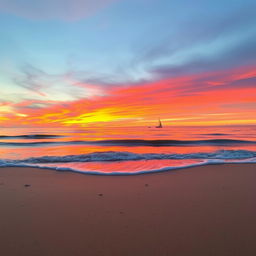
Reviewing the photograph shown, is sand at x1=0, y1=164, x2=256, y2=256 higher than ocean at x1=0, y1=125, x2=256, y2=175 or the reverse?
the reverse

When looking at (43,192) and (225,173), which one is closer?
(43,192)

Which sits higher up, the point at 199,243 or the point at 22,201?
the point at 22,201

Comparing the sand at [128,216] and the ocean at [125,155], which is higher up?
the ocean at [125,155]

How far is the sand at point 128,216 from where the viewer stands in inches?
70.4

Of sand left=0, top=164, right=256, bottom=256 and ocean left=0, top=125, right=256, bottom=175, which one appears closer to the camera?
sand left=0, top=164, right=256, bottom=256

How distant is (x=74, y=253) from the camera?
1.71 m

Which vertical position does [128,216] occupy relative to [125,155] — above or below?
below

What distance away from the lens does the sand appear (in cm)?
179

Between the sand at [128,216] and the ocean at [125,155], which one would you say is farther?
the ocean at [125,155]

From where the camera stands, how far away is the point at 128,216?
2.36 metres

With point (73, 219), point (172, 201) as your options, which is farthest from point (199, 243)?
point (73, 219)

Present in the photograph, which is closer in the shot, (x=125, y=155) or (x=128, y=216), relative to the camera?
(x=128, y=216)

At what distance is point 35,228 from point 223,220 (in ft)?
8.23

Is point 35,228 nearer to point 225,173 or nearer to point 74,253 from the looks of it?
Answer: point 74,253
